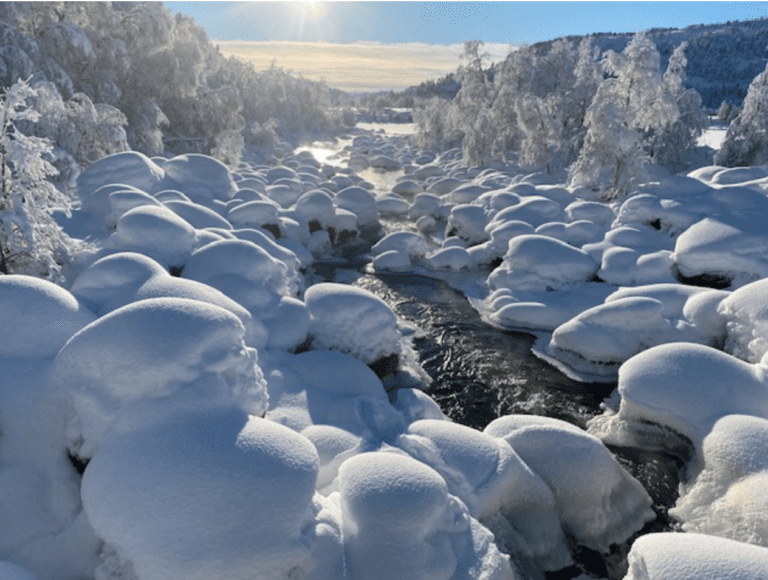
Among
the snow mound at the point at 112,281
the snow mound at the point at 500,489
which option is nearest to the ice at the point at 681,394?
the snow mound at the point at 500,489

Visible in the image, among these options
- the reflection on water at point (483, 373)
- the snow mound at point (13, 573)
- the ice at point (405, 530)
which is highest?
the snow mound at point (13, 573)

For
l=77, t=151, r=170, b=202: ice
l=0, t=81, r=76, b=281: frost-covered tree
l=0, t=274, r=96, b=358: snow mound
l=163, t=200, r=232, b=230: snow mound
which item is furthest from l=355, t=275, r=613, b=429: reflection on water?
l=77, t=151, r=170, b=202: ice

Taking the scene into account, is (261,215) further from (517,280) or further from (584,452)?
(584,452)

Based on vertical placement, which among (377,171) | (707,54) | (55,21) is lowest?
(377,171)

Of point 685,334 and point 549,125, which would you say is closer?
point 685,334

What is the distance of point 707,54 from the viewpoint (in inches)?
4040

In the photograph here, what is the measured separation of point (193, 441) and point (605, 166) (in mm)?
26901

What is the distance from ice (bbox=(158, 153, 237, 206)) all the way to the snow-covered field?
493 centimetres

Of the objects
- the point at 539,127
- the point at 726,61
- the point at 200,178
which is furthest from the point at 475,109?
the point at 726,61

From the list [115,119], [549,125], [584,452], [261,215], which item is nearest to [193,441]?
[584,452]

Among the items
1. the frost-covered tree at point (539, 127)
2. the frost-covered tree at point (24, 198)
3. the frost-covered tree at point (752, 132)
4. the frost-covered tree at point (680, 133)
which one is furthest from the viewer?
the frost-covered tree at point (539, 127)

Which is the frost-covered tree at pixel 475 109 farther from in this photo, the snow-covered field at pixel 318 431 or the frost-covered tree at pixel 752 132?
the snow-covered field at pixel 318 431

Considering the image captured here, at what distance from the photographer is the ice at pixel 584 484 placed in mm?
6527

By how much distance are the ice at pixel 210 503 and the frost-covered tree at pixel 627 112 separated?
81.9 ft
